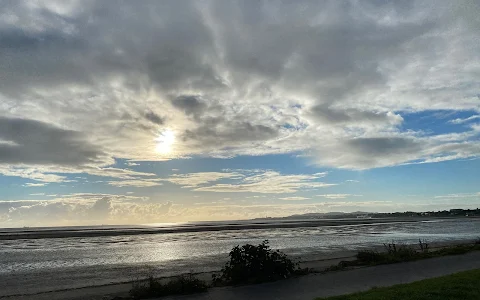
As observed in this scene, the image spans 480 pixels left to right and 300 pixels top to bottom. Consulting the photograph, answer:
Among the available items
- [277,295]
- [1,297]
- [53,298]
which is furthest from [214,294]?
[1,297]

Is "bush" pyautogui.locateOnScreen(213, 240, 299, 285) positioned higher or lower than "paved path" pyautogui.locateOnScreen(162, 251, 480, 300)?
higher

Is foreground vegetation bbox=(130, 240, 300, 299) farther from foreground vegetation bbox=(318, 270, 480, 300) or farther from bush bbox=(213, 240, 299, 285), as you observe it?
foreground vegetation bbox=(318, 270, 480, 300)

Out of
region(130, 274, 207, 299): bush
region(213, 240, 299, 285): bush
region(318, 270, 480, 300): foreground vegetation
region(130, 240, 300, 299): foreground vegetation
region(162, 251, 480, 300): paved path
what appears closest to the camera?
region(318, 270, 480, 300): foreground vegetation

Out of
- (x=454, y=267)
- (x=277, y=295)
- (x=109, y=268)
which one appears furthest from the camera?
(x=109, y=268)

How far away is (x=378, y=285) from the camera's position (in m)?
15.1

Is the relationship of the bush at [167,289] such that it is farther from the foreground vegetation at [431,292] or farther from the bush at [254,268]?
the foreground vegetation at [431,292]

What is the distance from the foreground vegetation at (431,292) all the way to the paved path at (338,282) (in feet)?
4.98

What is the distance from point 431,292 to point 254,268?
7.69 m

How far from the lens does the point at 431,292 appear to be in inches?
479

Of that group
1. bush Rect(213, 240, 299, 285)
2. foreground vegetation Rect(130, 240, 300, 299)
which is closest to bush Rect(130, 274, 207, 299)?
foreground vegetation Rect(130, 240, 300, 299)

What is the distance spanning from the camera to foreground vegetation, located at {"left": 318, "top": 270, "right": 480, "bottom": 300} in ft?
37.9

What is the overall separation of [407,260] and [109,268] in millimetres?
20724

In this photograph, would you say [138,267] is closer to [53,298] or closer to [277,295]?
[53,298]

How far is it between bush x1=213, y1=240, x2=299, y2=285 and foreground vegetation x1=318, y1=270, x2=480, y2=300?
547 centimetres
